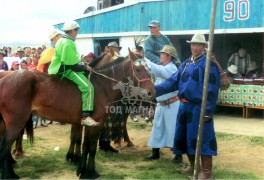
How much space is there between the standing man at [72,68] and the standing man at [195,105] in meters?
1.29

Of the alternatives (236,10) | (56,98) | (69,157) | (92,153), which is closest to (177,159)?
(92,153)

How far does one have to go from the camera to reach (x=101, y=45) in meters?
15.1

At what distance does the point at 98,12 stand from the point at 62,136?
643 cm

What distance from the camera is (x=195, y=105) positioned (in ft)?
18.0

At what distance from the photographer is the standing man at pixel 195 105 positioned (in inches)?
210

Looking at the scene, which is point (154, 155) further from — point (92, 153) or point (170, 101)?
point (92, 153)

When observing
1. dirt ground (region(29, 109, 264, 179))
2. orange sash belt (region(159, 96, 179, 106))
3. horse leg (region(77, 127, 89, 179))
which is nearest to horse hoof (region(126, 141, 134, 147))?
dirt ground (region(29, 109, 264, 179))

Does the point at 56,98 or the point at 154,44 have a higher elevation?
the point at 154,44

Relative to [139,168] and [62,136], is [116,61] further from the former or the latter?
[62,136]

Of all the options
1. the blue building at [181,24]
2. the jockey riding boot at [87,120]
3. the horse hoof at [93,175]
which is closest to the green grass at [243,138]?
the blue building at [181,24]

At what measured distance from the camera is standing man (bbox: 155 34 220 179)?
17.5ft

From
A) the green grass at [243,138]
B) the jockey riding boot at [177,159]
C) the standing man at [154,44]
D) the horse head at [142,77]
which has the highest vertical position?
the standing man at [154,44]

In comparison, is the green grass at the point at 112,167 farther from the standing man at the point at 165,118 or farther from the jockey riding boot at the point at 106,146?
the standing man at the point at 165,118

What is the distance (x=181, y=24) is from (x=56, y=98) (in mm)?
7232
